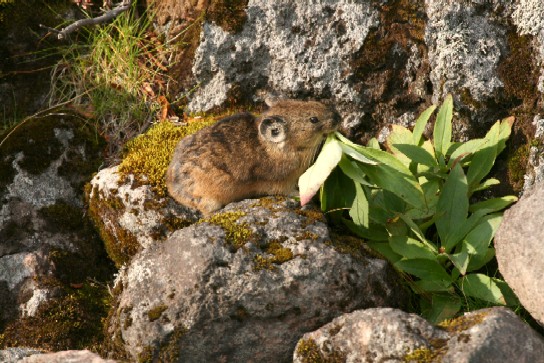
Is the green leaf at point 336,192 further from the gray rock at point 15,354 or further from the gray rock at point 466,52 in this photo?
the gray rock at point 15,354

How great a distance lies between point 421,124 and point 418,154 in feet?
1.43

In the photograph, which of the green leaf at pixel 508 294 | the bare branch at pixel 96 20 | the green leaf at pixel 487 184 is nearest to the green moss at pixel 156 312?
the green leaf at pixel 508 294

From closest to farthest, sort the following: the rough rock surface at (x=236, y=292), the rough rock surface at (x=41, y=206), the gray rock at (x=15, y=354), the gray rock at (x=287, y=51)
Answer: the gray rock at (x=15, y=354), the rough rock surface at (x=236, y=292), the rough rock surface at (x=41, y=206), the gray rock at (x=287, y=51)

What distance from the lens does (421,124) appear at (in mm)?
7062

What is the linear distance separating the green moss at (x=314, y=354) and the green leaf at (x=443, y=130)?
242 cm

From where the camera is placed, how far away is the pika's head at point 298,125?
672cm

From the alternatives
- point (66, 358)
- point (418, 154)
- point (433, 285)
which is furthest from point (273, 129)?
point (66, 358)

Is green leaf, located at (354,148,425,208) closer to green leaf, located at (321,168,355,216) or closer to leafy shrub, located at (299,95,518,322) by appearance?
leafy shrub, located at (299,95,518,322)

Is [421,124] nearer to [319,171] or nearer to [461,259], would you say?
[319,171]

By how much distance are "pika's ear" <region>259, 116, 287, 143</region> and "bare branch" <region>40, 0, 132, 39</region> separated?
269 centimetres

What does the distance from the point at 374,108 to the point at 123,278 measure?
2970 millimetres

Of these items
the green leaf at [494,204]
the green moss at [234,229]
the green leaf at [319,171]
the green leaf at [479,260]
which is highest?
the green leaf at [319,171]

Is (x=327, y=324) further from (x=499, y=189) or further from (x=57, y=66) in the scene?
(x=57, y=66)

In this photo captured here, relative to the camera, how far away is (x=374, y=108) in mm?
7570
